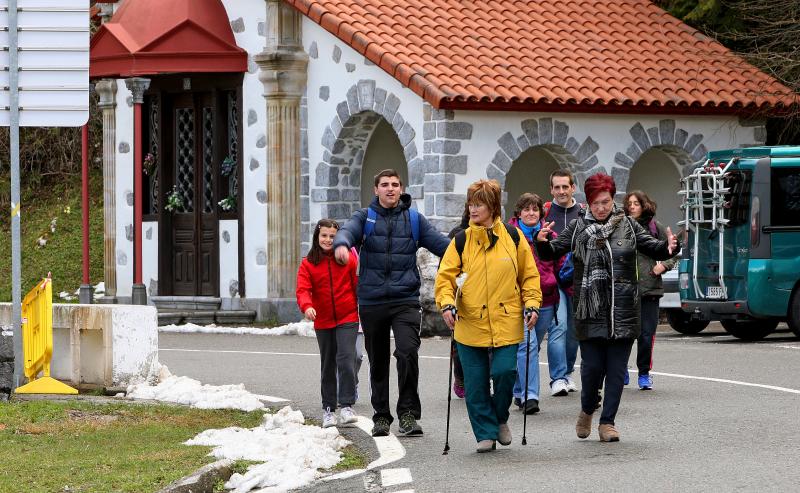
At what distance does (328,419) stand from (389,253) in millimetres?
1412

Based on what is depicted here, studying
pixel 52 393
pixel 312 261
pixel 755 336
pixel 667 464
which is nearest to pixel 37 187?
pixel 755 336

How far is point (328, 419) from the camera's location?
11.9m

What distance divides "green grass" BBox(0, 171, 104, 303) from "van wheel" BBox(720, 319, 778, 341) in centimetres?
1319

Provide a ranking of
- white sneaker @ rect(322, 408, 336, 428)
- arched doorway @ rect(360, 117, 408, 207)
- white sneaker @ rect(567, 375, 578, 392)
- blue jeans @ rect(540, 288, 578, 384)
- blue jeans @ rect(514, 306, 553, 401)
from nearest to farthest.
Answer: white sneaker @ rect(322, 408, 336, 428) → blue jeans @ rect(514, 306, 553, 401) → blue jeans @ rect(540, 288, 578, 384) → white sneaker @ rect(567, 375, 578, 392) → arched doorway @ rect(360, 117, 408, 207)

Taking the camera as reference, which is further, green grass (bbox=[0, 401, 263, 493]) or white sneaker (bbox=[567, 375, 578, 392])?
white sneaker (bbox=[567, 375, 578, 392])

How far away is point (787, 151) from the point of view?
19.6 metres

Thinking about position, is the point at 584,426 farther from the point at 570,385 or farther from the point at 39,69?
the point at 39,69

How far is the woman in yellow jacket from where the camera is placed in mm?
10305

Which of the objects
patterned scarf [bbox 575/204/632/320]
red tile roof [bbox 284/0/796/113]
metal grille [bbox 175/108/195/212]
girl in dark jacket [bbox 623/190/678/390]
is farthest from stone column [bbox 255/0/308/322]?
patterned scarf [bbox 575/204/632/320]

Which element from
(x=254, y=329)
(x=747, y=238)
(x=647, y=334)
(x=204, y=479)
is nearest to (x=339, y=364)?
(x=204, y=479)

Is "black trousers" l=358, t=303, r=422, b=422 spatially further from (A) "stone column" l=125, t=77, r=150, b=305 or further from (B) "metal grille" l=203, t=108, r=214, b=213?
(B) "metal grille" l=203, t=108, r=214, b=213

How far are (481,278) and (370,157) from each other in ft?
50.5

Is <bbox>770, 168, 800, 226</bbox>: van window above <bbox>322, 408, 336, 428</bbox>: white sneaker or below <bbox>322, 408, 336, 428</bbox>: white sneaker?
above

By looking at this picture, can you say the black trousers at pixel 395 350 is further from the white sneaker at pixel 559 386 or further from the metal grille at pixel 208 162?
the metal grille at pixel 208 162
